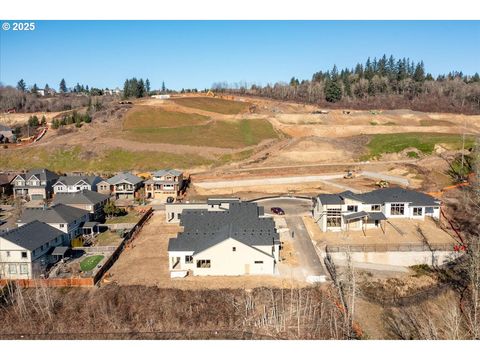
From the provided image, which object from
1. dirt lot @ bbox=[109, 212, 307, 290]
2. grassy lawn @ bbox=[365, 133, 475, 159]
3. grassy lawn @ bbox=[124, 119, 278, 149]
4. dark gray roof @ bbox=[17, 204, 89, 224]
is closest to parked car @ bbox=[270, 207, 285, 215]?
dirt lot @ bbox=[109, 212, 307, 290]

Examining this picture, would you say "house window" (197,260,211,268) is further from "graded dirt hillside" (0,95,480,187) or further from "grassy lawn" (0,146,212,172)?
"grassy lawn" (0,146,212,172)

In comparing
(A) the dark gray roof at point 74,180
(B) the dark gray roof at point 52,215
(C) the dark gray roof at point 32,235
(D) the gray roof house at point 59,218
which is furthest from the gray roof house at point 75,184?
(C) the dark gray roof at point 32,235

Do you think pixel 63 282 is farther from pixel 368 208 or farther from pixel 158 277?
pixel 368 208

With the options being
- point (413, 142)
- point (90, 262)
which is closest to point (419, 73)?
point (413, 142)

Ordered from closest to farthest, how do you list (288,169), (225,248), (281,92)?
(225,248)
(288,169)
(281,92)

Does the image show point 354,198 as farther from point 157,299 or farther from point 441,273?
point 157,299

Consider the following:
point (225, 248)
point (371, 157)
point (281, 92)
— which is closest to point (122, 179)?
point (225, 248)
